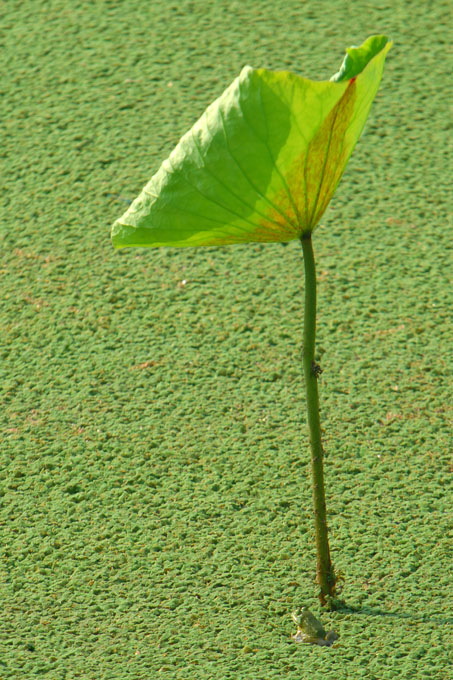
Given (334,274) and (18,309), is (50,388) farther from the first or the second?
(334,274)

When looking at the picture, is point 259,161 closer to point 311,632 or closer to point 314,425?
point 314,425

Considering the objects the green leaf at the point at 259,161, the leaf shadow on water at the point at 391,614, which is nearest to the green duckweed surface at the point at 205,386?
the leaf shadow on water at the point at 391,614

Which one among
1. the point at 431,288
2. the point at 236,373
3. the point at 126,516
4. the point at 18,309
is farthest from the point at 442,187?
the point at 126,516

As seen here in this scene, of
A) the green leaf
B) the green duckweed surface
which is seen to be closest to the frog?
the green duckweed surface

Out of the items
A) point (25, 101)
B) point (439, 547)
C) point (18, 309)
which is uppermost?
point (25, 101)

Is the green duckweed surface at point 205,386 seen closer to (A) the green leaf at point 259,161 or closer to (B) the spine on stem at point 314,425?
(B) the spine on stem at point 314,425

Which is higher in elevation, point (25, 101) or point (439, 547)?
point (25, 101)
